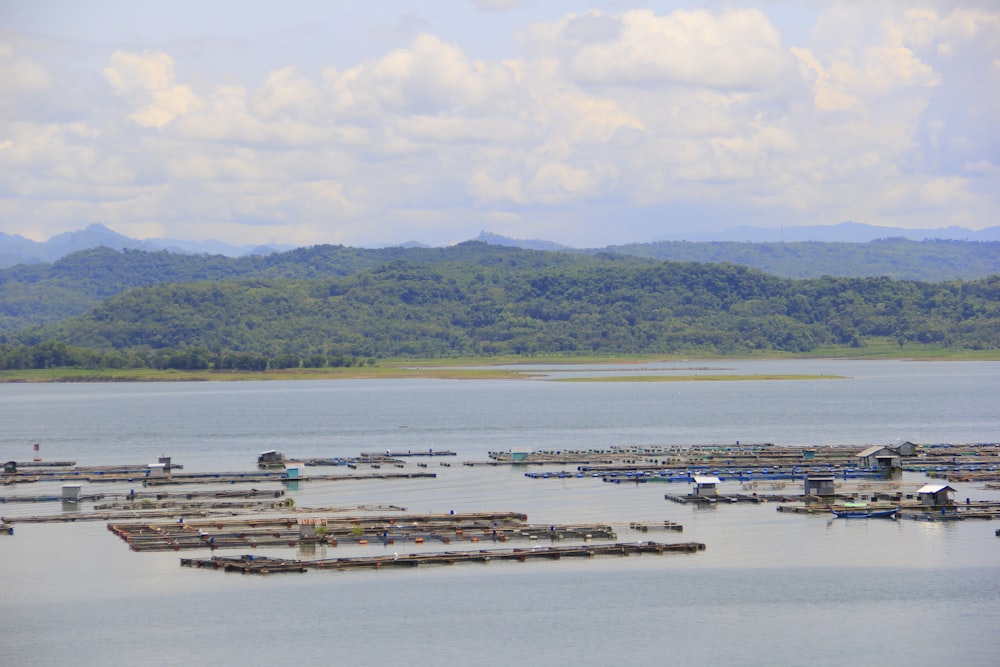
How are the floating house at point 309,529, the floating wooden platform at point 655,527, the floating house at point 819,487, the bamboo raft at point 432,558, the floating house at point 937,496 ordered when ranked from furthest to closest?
the floating house at point 819,487, the floating house at point 937,496, the floating wooden platform at point 655,527, the floating house at point 309,529, the bamboo raft at point 432,558

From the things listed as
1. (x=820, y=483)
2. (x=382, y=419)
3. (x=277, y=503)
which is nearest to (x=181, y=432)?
(x=382, y=419)

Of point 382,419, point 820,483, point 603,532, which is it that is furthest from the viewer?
point 382,419

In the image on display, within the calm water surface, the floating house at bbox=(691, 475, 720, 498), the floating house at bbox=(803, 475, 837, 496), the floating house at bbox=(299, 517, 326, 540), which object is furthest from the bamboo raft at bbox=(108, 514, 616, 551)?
the floating house at bbox=(803, 475, 837, 496)

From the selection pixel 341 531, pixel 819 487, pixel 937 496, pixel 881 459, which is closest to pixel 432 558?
pixel 341 531

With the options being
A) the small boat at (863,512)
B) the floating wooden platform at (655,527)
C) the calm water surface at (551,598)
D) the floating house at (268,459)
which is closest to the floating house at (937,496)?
the small boat at (863,512)

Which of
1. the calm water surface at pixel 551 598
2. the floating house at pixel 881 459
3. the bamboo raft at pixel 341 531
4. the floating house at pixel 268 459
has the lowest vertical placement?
the calm water surface at pixel 551 598

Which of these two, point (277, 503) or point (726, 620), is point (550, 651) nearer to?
point (726, 620)

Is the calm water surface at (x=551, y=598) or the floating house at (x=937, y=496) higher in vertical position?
the floating house at (x=937, y=496)

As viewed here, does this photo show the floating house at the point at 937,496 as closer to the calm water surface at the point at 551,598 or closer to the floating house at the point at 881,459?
the calm water surface at the point at 551,598
